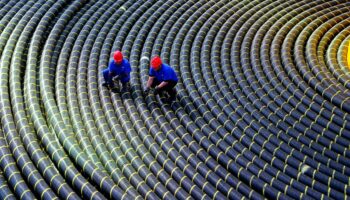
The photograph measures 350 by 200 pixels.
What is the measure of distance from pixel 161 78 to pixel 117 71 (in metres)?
0.95

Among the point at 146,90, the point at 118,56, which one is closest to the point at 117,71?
the point at 118,56

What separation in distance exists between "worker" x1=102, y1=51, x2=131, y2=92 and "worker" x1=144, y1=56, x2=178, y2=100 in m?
0.51

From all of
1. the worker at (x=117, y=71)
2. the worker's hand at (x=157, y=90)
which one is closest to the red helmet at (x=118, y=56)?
the worker at (x=117, y=71)

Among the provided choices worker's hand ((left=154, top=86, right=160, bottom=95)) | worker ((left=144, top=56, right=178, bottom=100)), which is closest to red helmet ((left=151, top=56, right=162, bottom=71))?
worker ((left=144, top=56, right=178, bottom=100))

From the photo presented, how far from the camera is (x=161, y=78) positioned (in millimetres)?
8938

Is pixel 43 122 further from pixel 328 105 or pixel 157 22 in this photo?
pixel 328 105

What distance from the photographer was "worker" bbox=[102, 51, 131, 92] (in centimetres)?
861

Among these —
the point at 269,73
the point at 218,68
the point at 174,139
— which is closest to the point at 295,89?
the point at 269,73

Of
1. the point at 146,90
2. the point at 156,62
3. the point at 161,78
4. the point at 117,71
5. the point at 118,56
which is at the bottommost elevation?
the point at 146,90

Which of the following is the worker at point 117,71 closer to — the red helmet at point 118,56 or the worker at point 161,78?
the red helmet at point 118,56

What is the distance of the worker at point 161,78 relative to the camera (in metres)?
8.62

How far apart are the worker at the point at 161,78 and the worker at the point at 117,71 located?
1.67ft

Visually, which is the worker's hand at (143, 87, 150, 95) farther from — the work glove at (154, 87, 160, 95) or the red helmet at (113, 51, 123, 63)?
the red helmet at (113, 51, 123, 63)

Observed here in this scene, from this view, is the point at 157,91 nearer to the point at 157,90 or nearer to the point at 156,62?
the point at 157,90
